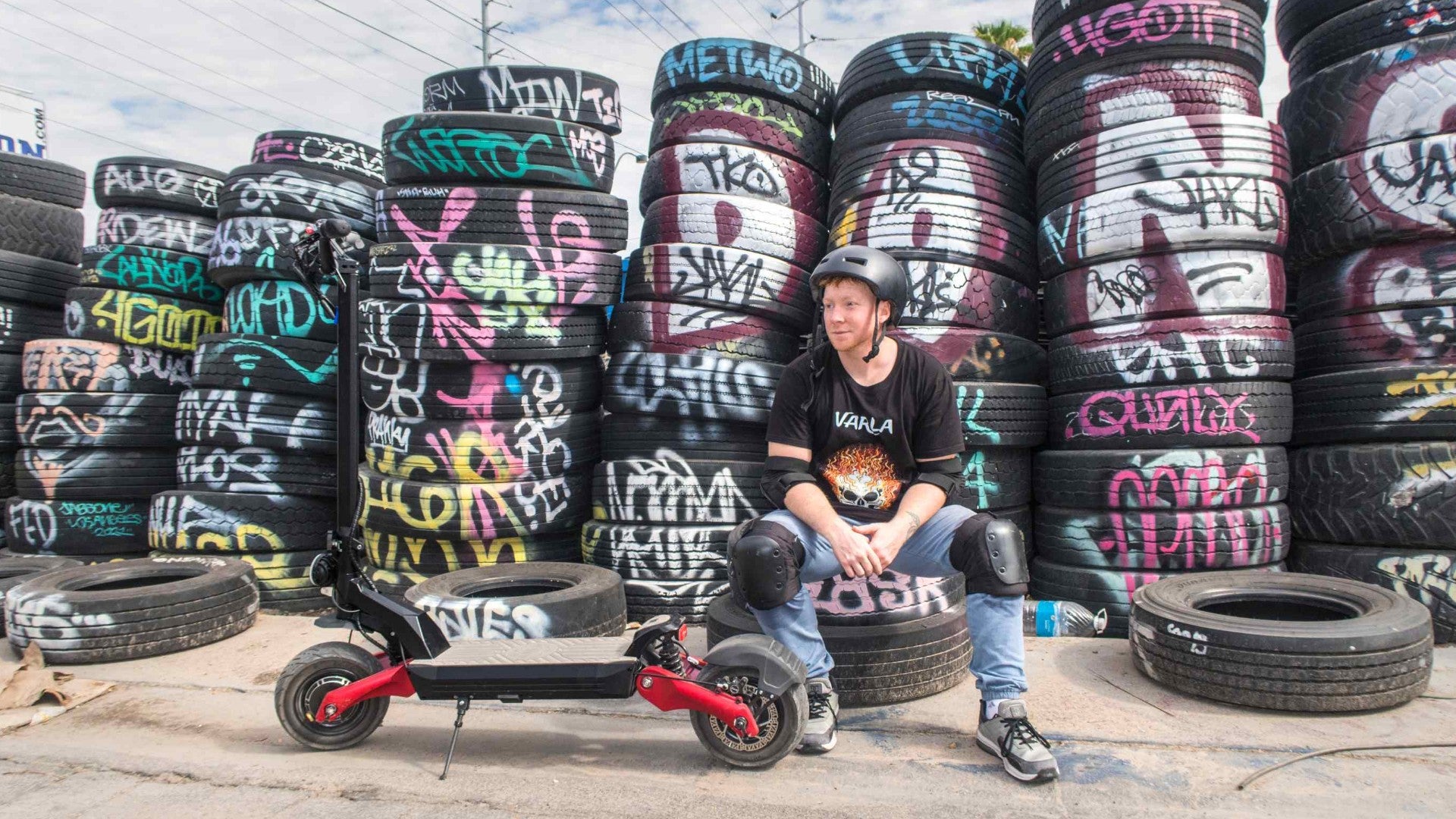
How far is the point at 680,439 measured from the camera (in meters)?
4.58

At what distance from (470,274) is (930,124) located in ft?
8.17

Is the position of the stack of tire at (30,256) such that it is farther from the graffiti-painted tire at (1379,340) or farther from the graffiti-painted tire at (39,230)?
the graffiti-painted tire at (1379,340)

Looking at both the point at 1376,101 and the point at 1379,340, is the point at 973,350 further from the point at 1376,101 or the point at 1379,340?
the point at 1376,101

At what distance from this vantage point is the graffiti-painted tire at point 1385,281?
4.02m

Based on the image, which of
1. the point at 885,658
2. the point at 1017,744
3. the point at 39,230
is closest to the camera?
the point at 1017,744

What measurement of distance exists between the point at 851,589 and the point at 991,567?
0.68 metres

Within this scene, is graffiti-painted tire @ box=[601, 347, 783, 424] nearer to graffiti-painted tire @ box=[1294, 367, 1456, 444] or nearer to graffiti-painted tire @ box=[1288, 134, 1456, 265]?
graffiti-painted tire @ box=[1294, 367, 1456, 444]

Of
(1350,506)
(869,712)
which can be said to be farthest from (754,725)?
(1350,506)

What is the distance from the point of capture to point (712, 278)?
4.66 meters

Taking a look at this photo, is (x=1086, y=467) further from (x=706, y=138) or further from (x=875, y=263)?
(x=706, y=138)

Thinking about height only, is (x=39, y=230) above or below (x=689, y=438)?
above

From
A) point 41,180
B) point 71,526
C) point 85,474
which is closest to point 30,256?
point 41,180

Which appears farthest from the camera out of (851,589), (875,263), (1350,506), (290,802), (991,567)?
(1350,506)

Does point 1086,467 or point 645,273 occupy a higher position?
point 645,273
